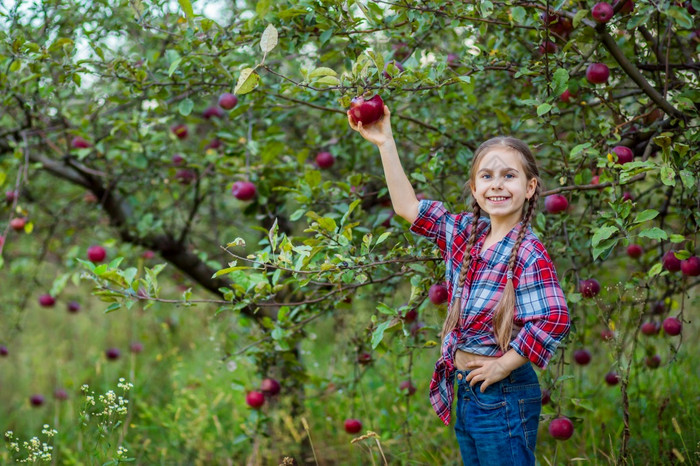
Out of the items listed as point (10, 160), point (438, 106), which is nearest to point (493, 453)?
point (438, 106)

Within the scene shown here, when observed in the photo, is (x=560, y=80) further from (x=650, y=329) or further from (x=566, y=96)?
(x=650, y=329)

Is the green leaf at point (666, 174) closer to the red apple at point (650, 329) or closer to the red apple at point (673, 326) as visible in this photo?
the red apple at point (673, 326)

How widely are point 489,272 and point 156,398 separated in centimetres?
315

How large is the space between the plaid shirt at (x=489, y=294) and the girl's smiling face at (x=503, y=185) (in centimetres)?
6

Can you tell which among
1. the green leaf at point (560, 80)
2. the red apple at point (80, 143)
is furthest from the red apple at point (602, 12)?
the red apple at point (80, 143)

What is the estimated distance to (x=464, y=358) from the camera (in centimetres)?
171

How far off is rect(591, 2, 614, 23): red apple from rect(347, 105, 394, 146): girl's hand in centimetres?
61

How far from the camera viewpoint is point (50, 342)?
5.89 m

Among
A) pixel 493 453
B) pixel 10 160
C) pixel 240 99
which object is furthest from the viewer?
pixel 10 160

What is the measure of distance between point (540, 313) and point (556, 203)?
631 millimetres

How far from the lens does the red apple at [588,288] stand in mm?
2062

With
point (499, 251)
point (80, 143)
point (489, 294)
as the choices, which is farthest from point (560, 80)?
point (80, 143)

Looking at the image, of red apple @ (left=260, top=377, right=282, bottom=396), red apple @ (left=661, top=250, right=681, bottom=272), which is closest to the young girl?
red apple @ (left=661, top=250, right=681, bottom=272)

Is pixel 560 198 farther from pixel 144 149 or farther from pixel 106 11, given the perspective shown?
pixel 106 11
